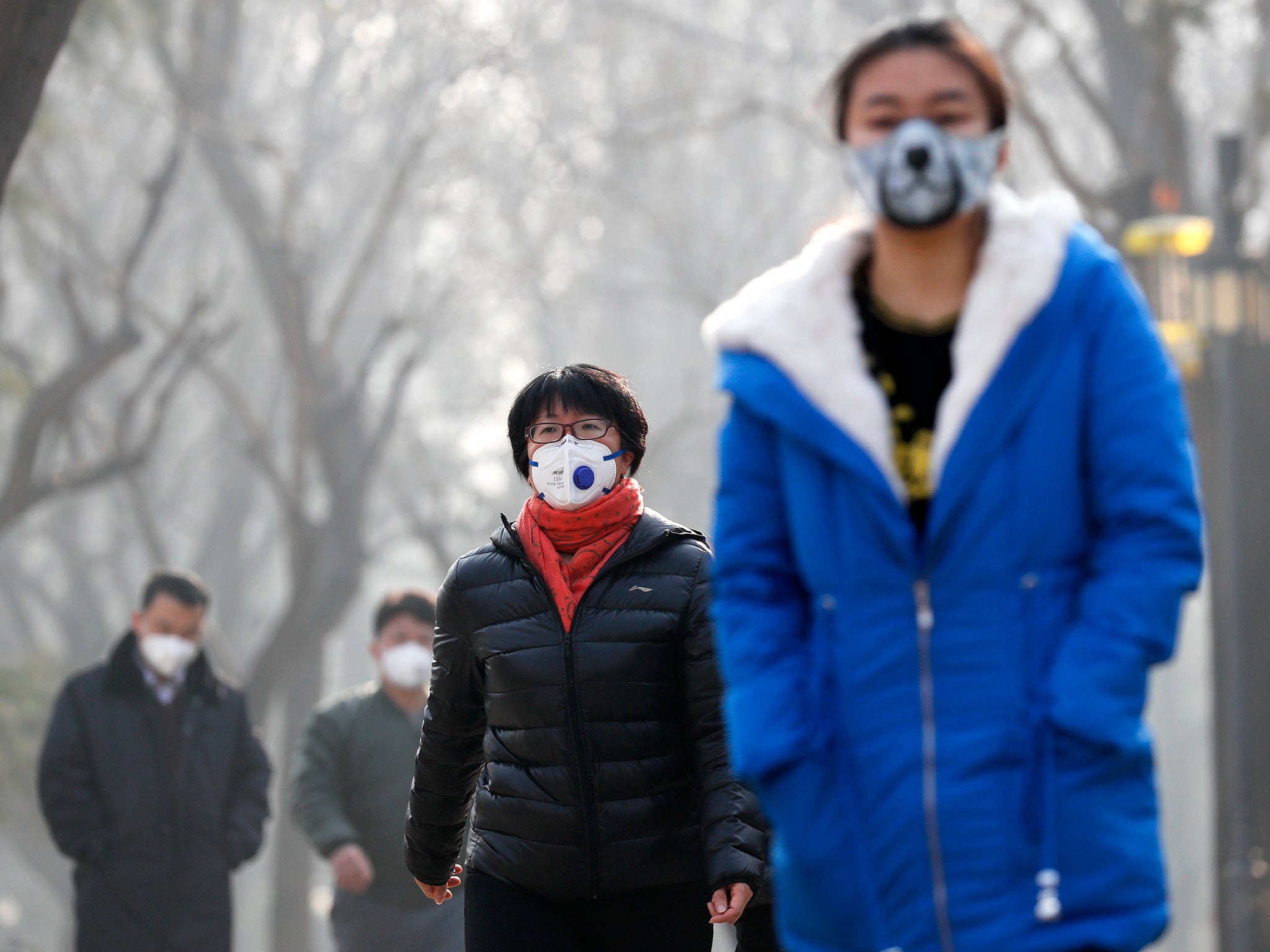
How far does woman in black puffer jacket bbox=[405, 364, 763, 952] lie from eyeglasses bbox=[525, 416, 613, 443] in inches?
1.4

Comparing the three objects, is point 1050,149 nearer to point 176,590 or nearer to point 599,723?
point 176,590

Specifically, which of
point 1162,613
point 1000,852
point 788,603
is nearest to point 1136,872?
point 1000,852

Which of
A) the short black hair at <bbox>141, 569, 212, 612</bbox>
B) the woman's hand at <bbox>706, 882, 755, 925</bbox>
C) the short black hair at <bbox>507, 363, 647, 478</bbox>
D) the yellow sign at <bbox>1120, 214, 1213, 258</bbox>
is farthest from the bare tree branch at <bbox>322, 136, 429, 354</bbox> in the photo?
the woman's hand at <bbox>706, 882, 755, 925</bbox>

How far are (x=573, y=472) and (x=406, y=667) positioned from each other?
132 inches

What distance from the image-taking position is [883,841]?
107 inches

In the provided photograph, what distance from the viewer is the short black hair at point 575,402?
16.1 feet

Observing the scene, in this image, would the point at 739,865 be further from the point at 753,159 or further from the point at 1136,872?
the point at 753,159

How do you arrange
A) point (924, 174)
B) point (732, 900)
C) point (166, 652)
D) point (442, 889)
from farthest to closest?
point (166, 652) < point (442, 889) < point (732, 900) < point (924, 174)

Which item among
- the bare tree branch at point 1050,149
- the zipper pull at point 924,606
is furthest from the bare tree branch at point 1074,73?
the zipper pull at point 924,606

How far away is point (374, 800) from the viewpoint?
783cm

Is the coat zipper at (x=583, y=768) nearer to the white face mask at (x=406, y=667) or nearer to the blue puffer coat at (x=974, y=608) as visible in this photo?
the blue puffer coat at (x=974, y=608)

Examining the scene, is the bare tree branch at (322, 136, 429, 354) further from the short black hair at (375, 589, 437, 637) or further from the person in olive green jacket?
the person in olive green jacket

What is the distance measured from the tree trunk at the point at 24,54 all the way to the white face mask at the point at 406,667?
2467 mm

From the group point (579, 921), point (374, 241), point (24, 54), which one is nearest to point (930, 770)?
point (579, 921)
